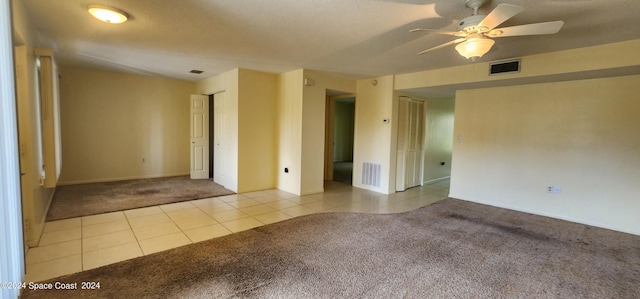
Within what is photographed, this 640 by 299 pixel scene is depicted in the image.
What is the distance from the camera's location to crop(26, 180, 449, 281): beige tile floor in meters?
2.68

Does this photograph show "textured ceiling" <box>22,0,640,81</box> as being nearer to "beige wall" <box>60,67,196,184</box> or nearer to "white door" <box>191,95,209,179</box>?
"beige wall" <box>60,67,196,184</box>

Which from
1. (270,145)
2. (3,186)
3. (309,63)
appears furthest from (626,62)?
(3,186)

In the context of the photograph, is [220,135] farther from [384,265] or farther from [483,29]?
[483,29]

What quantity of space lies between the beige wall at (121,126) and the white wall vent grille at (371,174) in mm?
4582

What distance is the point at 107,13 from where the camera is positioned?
2.67 metres

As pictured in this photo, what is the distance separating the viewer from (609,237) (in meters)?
3.58

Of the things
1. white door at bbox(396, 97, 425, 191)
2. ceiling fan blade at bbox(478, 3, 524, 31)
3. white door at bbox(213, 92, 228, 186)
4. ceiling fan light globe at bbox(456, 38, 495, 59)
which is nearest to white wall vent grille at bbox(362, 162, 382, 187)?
white door at bbox(396, 97, 425, 191)

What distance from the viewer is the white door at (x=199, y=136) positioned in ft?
21.4

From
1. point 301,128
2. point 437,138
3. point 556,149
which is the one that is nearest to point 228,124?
point 301,128

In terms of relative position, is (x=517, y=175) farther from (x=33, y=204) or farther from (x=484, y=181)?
(x=33, y=204)

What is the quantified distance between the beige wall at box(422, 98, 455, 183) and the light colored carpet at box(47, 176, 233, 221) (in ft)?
15.8

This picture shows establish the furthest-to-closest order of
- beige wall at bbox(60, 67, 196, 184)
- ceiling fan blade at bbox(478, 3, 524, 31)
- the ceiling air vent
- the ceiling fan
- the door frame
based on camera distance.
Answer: the door frame, beige wall at bbox(60, 67, 196, 184), the ceiling air vent, the ceiling fan, ceiling fan blade at bbox(478, 3, 524, 31)

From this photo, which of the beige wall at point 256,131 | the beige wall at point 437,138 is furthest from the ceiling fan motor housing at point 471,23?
the beige wall at point 437,138

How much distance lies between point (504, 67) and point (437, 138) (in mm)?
3184
